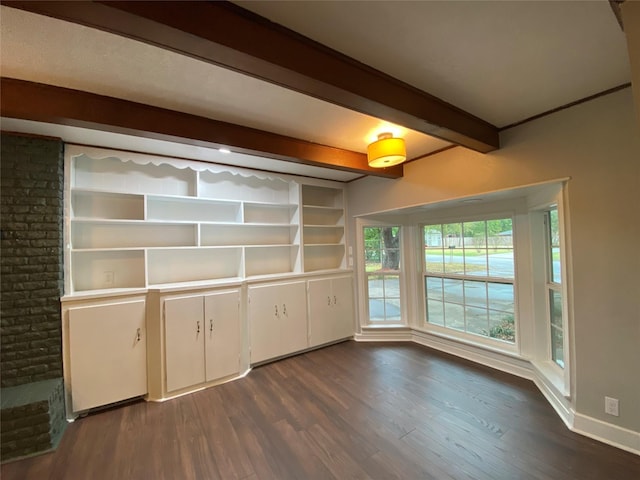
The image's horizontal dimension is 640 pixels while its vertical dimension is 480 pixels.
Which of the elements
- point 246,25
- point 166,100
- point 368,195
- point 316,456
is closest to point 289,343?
point 316,456

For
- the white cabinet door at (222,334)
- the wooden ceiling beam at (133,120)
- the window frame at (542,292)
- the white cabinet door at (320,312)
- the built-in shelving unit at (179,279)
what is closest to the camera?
the wooden ceiling beam at (133,120)

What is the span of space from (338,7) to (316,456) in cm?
255

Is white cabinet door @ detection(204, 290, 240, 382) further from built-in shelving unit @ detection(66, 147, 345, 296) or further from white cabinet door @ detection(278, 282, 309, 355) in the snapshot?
white cabinet door @ detection(278, 282, 309, 355)

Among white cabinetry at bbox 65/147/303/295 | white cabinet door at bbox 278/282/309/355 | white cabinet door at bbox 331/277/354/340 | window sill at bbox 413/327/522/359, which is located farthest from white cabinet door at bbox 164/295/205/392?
window sill at bbox 413/327/522/359

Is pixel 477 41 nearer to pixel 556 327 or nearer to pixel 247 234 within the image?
pixel 556 327

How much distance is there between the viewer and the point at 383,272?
403 cm

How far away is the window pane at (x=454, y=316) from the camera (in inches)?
137

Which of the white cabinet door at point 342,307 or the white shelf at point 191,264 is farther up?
the white shelf at point 191,264

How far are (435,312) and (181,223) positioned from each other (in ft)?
11.5

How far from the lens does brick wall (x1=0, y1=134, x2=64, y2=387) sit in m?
2.04

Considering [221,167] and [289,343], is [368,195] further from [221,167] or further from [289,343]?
[289,343]

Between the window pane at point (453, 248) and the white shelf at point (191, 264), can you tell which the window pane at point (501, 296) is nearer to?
the window pane at point (453, 248)

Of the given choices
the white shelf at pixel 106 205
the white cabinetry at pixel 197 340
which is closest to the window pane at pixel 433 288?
the white cabinetry at pixel 197 340

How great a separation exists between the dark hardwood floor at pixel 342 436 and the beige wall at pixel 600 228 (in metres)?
0.44
